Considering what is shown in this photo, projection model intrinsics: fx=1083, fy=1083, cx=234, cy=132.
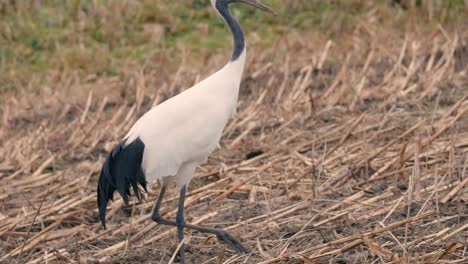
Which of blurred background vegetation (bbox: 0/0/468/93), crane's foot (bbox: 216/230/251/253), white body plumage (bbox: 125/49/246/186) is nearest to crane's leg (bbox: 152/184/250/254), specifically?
crane's foot (bbox: 216/230/251/253)

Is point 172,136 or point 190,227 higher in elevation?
point 172,136

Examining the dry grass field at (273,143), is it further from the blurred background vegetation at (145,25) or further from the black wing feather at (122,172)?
the black wing feather at (122,172)

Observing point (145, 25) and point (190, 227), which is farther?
point (145, 25)

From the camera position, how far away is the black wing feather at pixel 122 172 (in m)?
5.00

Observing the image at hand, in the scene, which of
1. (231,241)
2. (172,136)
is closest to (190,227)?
(231,241)

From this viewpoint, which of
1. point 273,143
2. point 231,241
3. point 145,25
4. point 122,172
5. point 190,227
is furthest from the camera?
point 145,25

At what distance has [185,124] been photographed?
5062 millimetres

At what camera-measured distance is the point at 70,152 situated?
732cm

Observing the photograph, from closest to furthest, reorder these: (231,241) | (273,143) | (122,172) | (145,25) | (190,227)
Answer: (231,241)
(122,172)
(190,227)
(273,143)
(145,25)

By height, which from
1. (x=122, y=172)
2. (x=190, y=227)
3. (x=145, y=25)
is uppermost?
(x=122, y=172)

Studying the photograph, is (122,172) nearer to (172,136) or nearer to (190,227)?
(172,136)

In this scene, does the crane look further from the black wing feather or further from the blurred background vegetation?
the blurred background vegetation

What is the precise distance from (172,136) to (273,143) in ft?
5.98

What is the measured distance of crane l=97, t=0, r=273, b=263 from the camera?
5023 millimetres
